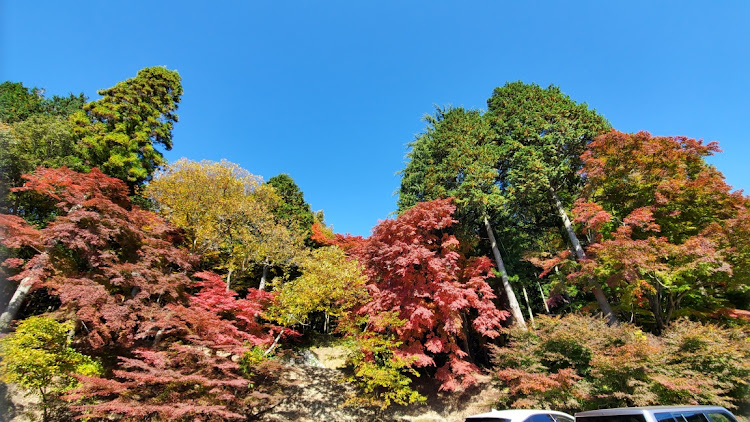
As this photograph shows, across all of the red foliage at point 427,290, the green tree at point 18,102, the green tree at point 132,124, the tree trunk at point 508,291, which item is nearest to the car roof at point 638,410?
the red foliage at point 427,290

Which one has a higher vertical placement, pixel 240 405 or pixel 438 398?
pixel 240 405

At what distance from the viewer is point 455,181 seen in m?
14.5

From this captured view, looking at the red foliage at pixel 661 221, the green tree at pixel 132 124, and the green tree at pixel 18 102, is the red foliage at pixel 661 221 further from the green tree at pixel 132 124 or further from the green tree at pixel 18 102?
the green tree at pixel 18 102

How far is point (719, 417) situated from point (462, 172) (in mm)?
11076

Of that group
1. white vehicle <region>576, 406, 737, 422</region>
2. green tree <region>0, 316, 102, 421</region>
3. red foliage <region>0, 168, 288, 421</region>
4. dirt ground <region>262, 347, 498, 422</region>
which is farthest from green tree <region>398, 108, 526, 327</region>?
green tree <region>0, 316, 102, 421</region>

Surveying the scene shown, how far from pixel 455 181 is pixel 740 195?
38.5 feet

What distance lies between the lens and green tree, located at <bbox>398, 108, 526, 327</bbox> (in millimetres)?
13430

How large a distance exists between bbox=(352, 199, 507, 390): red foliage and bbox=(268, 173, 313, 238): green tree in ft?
29.2

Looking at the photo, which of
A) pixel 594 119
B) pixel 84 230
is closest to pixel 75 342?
pixel 84 230

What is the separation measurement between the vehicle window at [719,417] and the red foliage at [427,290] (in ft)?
19.7

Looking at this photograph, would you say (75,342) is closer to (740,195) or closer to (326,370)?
(326,370)

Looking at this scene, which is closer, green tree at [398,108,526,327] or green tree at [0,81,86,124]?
green tree at [398,108,526,327]

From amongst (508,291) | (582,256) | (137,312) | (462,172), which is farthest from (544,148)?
(137,312)

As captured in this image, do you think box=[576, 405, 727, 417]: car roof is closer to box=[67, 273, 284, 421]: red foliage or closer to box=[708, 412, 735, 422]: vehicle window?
box=[708, 412, 735, 422]: vehicle window
